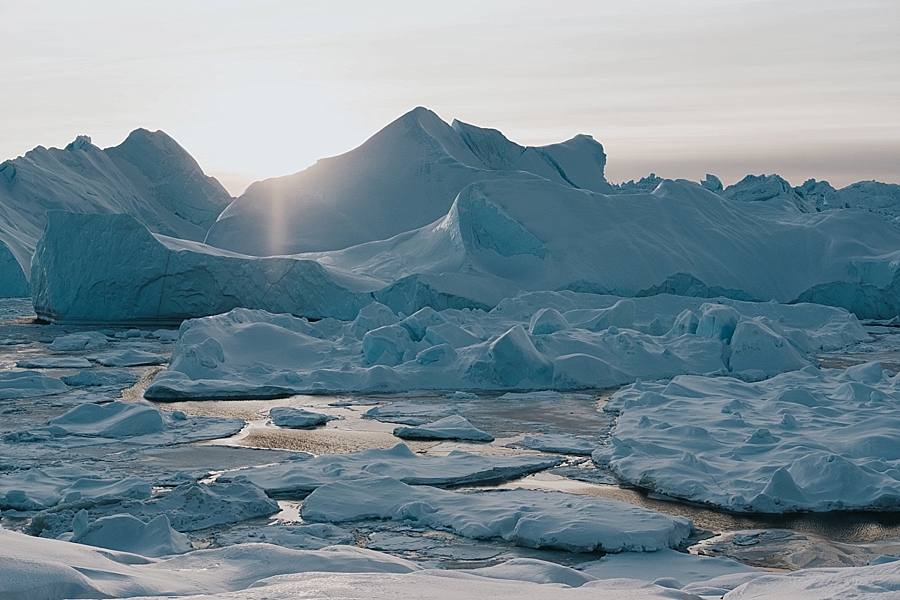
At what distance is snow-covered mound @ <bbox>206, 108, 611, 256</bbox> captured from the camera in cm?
2962

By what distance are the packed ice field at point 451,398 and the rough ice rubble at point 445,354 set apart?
6 cm

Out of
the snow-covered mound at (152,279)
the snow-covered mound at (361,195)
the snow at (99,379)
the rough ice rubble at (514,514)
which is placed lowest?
the rough ice rubble at (514,514)

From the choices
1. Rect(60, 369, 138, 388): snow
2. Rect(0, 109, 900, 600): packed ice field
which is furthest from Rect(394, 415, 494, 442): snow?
Rect(60, 369, 138, 388): snow

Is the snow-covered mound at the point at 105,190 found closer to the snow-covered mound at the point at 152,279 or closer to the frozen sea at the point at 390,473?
the snow-covered mound at the point at 152,279

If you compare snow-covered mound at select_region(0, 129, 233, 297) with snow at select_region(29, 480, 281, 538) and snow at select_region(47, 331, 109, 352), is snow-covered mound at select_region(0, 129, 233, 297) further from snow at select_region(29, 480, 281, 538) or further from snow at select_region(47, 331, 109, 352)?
snow at select_region(29, 480, 281, 538)

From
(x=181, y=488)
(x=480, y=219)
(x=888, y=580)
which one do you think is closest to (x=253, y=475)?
(x=181, y=488)

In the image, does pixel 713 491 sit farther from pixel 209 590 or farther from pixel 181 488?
pixel 209 590

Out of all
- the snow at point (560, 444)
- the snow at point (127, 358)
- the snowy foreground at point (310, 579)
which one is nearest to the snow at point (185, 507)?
the snowy foreground at point (310, 579)

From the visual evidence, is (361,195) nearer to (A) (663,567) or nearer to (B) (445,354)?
(B) (445,354)

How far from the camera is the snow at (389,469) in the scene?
7590mm

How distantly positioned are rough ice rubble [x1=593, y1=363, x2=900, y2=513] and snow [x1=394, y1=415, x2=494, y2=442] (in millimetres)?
1460

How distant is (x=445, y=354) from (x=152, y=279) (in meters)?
10.2

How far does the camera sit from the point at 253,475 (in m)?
7.88

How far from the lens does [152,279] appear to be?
21.3 metres
